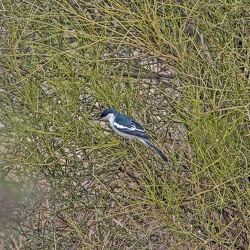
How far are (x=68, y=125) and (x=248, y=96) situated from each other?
1.53 metres

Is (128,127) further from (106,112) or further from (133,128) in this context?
(106,112)

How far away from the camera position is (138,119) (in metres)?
7.34

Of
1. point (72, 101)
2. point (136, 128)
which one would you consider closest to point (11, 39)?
point (72, 101)

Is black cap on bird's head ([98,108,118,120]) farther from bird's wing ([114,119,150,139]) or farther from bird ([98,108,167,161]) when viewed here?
bird's wing ([114,119,150,139])

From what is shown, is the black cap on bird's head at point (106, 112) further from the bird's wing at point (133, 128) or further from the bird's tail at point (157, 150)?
the bird's tail at point (157, 150)

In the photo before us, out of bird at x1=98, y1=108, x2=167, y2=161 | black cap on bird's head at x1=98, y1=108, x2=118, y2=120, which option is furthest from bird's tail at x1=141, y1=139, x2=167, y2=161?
black cap on bird's head at x1=98, y1=108, x2=118, y2=120

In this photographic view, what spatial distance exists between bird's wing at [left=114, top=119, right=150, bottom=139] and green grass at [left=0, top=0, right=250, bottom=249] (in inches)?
5.2

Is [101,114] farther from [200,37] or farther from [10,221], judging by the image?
[10,221]

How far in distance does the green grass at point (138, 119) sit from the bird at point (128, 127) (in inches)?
3.5

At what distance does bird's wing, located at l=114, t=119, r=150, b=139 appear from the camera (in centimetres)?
684

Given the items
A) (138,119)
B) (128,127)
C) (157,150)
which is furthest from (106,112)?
(157,150)

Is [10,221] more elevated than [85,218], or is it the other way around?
[85,218]

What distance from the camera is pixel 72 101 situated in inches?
268

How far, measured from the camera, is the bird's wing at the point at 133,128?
684 cm
